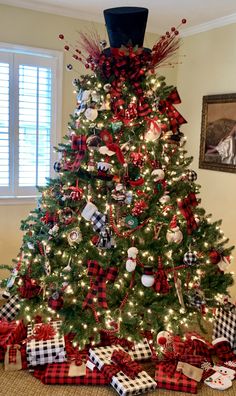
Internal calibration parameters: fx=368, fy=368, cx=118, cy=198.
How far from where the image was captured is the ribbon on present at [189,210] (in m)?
2.16

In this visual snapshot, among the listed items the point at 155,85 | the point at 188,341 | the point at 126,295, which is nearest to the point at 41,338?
the point at 126,295

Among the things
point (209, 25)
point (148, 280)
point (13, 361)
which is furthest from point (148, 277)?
point (209, 25)

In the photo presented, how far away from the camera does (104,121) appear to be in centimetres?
217

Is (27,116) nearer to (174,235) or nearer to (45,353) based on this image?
(174,235)

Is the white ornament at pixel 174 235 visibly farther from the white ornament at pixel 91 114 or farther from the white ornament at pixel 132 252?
the white ornament at pixel 91 114

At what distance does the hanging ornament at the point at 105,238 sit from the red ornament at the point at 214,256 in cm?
63

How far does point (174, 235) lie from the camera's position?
85.5 inches

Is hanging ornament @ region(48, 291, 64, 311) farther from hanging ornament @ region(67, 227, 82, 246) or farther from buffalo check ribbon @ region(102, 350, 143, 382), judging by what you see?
buffalo check ribbon @ region(102, 350, 143, 382)

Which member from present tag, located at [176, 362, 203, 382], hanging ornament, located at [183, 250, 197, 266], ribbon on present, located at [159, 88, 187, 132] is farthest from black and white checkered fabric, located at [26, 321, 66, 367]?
ribbon on present, located at [159, 88, 187, 132]

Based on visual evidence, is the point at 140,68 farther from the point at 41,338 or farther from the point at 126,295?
the point at 41,338

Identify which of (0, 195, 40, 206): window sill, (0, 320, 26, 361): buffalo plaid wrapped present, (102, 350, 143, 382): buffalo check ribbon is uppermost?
(0, 195, 40, 206): window sill

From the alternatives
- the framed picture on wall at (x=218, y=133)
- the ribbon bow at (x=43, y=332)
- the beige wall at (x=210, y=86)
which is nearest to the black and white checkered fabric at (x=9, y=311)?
the ribbon bow at (x=43, y=332)

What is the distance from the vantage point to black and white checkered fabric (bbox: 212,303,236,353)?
2.60 meters

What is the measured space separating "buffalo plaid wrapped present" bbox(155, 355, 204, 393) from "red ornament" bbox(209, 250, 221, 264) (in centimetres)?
66
